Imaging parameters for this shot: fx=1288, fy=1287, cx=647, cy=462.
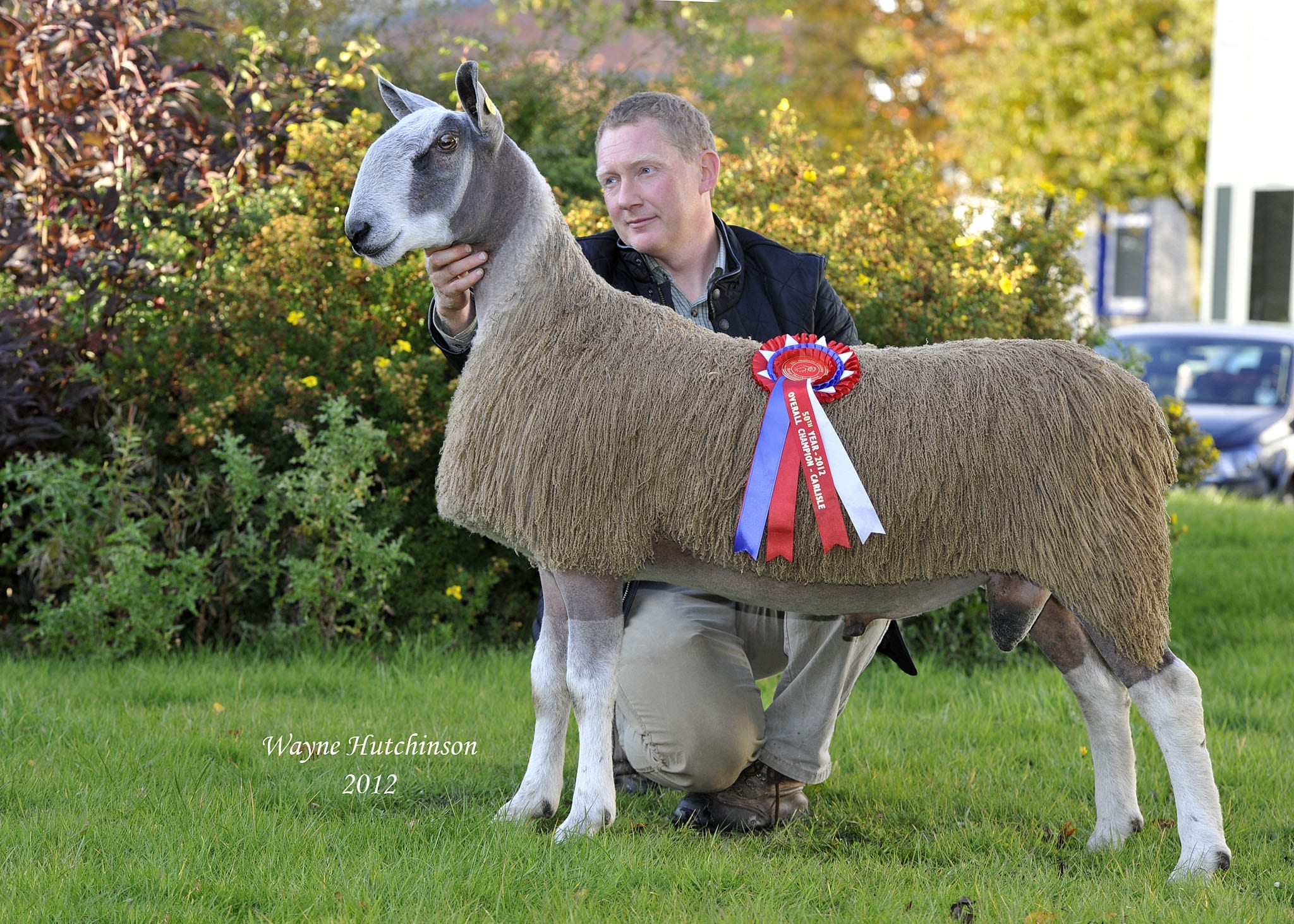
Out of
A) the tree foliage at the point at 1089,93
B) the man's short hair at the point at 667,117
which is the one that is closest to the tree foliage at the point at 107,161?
the man's short hair at the point at 667,117

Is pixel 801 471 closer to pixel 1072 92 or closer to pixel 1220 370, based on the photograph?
pixel 1220 370

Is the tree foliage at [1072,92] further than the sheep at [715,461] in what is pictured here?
Yes

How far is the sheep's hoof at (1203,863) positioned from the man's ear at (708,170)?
2270 mm

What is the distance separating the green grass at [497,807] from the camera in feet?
9.94

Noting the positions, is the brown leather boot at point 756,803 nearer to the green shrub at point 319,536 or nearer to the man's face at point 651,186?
the man's face at point 651,186

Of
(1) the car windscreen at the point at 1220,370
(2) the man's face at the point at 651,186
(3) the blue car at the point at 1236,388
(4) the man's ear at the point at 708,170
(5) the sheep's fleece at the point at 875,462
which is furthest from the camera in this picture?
(1) the car windscreen at the point at 1220,370

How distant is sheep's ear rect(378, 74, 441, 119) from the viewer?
3.37 meters

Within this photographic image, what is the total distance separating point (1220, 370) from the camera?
11.6 m


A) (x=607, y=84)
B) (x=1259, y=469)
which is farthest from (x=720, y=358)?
(x=1259, y=469)

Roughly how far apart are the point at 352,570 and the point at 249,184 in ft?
7.40

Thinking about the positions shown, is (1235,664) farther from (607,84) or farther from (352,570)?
(607,84)

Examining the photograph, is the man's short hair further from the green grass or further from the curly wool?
the green grass

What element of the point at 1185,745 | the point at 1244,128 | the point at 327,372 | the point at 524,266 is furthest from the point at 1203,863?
the point at 1244,128

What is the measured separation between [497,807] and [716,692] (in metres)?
0.72
